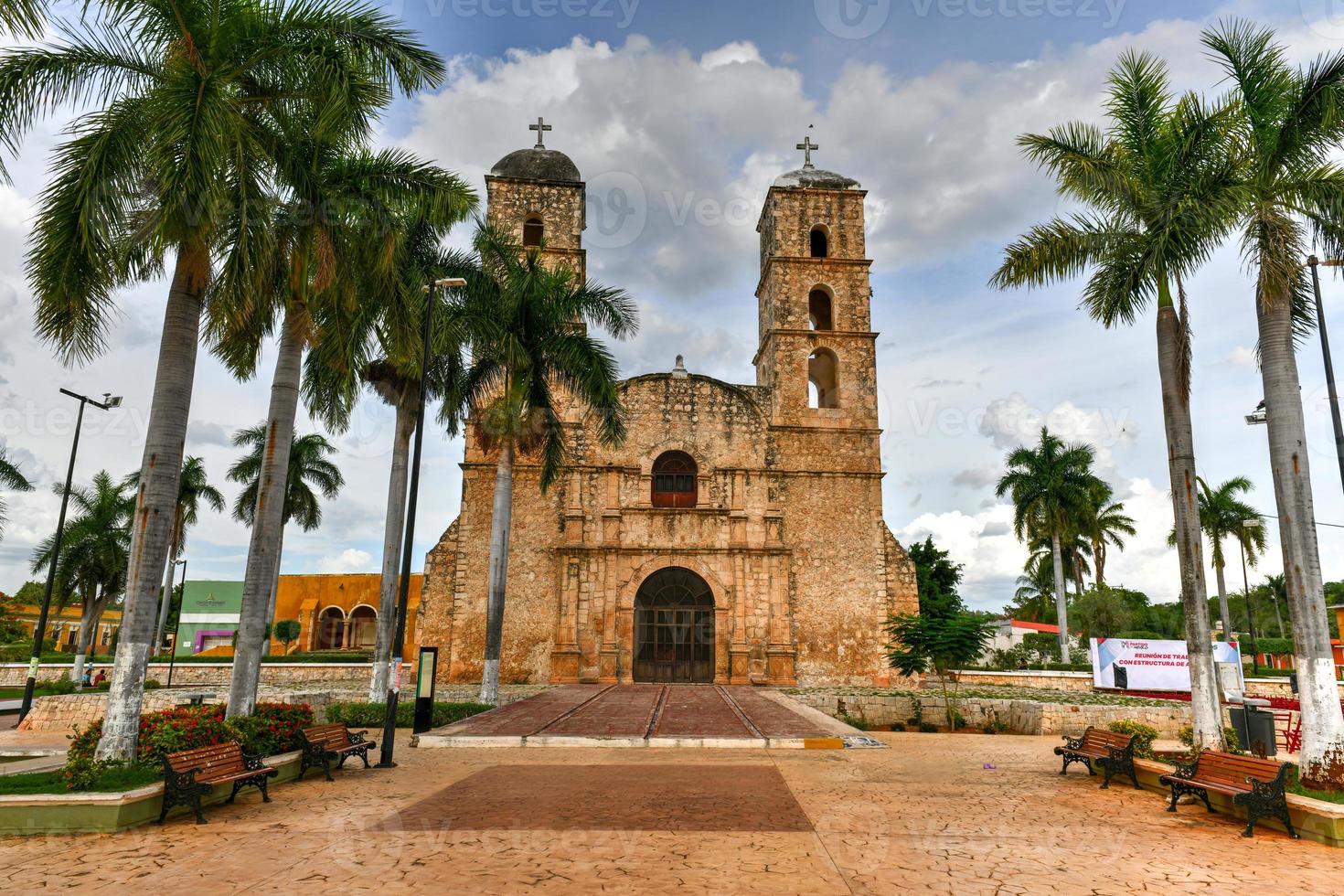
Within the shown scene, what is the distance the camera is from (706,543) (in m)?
25.4

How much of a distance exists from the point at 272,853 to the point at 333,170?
8.87m

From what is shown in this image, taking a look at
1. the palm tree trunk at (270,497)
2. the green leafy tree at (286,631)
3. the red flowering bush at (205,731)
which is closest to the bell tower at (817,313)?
the palm tree trunk at (270,497)

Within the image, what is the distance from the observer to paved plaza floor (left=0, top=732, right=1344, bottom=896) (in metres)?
5.93

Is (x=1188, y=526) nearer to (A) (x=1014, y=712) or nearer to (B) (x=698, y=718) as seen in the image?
(B) (x=698, y=718)

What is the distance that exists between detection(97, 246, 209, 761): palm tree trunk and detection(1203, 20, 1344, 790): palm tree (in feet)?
38.8

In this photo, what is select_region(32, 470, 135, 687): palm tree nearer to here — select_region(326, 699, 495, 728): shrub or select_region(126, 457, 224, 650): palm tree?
select_region(126, 457, 224, 650): palm tree

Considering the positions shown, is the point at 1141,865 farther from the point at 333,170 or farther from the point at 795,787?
the point at 333,170

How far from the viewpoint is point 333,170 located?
11.7m

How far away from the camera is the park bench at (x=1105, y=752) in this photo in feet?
32.6

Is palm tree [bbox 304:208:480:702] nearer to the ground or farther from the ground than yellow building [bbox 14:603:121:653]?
farther from the ground

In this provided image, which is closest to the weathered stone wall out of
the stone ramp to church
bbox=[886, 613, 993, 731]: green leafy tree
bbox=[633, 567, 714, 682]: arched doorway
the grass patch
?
bbox=[886, 613, 993, 731]: green leafy tree

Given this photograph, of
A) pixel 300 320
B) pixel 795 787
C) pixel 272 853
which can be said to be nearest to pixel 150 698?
pixel 300 320

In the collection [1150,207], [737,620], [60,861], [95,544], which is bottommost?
[60,861]

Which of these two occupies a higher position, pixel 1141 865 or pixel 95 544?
pixel 95 544
